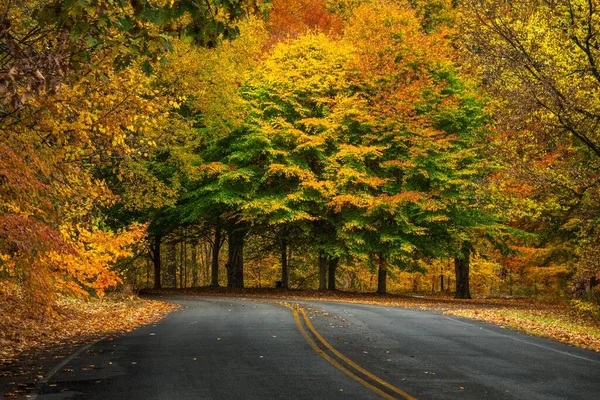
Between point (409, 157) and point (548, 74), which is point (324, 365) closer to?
point (548, 74)

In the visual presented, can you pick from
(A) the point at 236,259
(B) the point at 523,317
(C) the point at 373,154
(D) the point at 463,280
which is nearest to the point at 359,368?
(B) the point at 523,317

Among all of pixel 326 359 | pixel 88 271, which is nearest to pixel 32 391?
pixel 326 359

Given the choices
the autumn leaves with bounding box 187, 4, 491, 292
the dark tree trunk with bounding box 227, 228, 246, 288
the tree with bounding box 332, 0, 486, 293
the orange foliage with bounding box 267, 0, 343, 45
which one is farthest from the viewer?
the orange foliage with bounding box 267, 0, 343, 45

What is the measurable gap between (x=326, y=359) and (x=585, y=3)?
14241mm

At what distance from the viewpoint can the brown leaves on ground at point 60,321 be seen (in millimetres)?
13180

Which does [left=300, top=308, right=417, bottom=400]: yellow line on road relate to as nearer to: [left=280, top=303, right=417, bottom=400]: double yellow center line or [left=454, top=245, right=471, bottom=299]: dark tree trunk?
[left=280, top=303, right=417, bottom=400]: double yellow center line

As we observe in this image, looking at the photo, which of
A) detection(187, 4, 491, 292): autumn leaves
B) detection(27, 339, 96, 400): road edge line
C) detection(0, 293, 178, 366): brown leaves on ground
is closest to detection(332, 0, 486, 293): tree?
detection(187, 4, 491, 292): autumn leaves

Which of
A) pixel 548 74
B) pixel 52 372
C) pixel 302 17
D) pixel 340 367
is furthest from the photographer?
pixel 302 17

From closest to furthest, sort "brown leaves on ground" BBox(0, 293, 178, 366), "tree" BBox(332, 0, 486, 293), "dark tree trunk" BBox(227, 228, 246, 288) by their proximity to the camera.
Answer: "brown leaves on ground" BBox(0, 293, 178, 366), "tree" BBox(332, 0, 486, 293), "dark tree trunk" BBox(227, 228, 246, 288)

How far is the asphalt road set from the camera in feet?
27.9

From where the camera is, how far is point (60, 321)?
57.3ft

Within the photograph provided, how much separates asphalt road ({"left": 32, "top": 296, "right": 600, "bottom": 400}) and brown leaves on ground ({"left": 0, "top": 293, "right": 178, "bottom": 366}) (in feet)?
3.87

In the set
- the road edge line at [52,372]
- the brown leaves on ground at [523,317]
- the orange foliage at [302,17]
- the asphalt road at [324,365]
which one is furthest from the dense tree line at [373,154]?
the orange foliage at [302,17]

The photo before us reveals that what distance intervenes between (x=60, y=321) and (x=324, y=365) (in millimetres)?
9719
